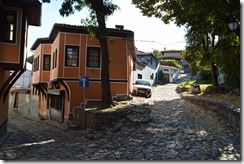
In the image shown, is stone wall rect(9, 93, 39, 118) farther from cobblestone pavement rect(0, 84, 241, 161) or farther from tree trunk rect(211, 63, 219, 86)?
tree trunk rect(211, 63, 219, 86)

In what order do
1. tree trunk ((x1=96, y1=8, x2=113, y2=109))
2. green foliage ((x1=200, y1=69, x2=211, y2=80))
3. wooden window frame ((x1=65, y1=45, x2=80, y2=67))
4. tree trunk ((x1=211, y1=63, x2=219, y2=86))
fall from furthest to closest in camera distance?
green foliage ((x1=200, y1=69, x2=211, y2=80)) < tree trunk ((x1=211, y1=63, x2=219, y2=86)) < wooden window frame ((x1=65, y1=45, x2=80, y2=67)) < tree trunk ((x1=96, y1=8, x2=113, y2=109))

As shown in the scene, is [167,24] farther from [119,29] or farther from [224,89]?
[224,89]

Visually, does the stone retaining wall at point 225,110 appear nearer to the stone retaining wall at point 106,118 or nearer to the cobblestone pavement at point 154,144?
the cobblestone pavement at point 154,144

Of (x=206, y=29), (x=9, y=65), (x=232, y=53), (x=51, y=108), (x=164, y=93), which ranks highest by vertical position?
(x=206, y=29)

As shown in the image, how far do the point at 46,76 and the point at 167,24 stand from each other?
10.9m

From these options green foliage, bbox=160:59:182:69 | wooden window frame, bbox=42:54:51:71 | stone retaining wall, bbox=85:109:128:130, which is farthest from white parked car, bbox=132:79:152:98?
stone retaining wall, bbox=85:109:128:130

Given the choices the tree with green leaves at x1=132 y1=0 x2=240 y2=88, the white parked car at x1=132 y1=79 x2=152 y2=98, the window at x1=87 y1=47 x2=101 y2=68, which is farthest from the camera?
the white parked car at x1=132 y1=79 x2=152 y2=98

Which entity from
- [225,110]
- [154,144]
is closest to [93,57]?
[225,110]

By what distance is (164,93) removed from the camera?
17453mm

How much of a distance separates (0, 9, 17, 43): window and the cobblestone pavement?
3813mm

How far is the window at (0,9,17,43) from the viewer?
10.3 meters

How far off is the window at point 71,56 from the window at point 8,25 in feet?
16.2

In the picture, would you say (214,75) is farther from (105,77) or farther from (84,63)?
(84,63)

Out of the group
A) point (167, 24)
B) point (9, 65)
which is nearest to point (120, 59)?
point (167, 24)
